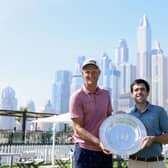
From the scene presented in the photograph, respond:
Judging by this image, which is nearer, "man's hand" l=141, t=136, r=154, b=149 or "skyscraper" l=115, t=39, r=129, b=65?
"man's hand" l=141, t=136, r=154, b=149

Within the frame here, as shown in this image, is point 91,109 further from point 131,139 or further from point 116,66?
point 116,66

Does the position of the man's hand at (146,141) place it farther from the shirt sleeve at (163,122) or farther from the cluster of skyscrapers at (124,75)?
the cluster of skyscrapers at (124,75)

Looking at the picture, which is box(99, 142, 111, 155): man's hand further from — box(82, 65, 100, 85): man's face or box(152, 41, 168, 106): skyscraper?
box(152, 41, 168, 106): skyscraper

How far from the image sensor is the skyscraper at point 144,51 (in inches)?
4636

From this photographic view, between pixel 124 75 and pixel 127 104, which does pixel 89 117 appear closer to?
pixel 127 104

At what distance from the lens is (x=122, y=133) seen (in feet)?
8.64

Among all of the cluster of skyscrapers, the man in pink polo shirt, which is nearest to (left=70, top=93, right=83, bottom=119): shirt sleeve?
the man in pink polo shirt

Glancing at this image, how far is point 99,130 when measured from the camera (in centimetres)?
254

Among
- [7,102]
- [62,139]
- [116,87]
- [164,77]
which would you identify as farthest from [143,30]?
[62,139]

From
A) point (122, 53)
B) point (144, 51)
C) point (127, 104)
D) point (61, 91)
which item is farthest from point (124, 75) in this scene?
point (127, 104)

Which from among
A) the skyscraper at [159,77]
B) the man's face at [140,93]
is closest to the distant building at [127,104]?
the man's face at [140,93]

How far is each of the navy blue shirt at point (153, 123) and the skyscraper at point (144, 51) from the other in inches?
4168

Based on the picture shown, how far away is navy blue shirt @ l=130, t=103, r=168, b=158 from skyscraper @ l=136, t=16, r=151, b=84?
105865mm

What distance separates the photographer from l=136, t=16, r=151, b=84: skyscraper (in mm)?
117756
